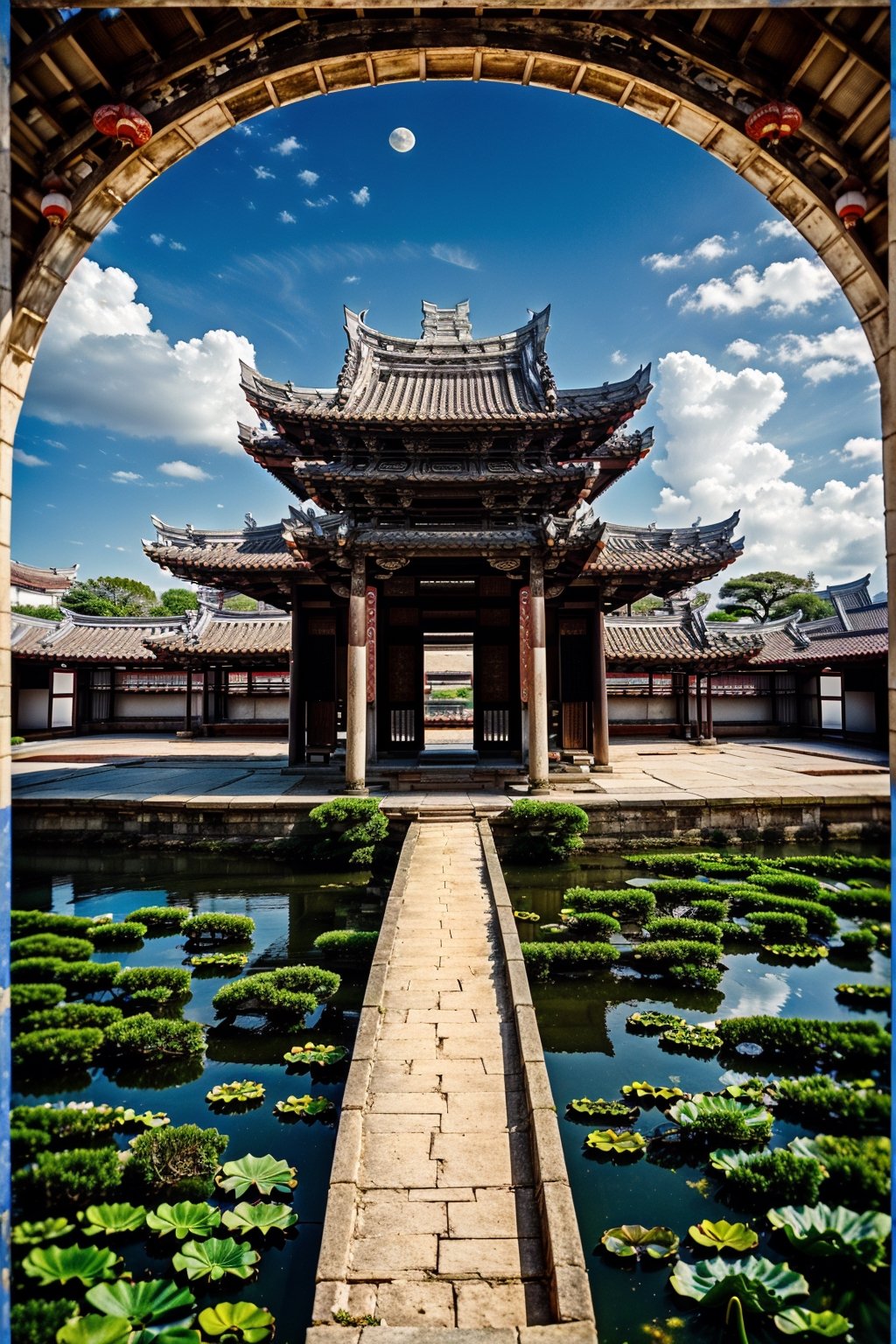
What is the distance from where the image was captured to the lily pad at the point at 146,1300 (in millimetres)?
2758

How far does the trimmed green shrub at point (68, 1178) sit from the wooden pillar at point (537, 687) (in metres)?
10.9

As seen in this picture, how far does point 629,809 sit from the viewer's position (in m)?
12.4

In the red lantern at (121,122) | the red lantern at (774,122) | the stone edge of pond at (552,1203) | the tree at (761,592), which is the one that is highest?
the tree at (761,592)

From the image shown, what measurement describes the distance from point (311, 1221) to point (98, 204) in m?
5.64

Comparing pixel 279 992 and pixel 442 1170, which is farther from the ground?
pixel 442 1170

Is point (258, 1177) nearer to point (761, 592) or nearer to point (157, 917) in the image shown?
point (157, 917)

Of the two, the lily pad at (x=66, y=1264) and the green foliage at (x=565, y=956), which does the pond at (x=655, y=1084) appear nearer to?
the green foliage at (x=565, y=956)

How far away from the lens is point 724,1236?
12.0ft

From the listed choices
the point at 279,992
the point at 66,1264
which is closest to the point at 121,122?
the point at 66,1264

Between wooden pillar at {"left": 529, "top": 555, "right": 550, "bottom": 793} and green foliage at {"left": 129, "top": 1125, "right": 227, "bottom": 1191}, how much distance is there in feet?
32.7

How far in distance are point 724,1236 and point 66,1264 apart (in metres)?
3.37

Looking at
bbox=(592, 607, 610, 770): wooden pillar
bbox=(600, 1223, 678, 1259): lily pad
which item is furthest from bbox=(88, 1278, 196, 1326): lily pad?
bbox=(592, 607, 610, 770): wooden pillar

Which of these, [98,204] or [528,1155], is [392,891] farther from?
[98,204]

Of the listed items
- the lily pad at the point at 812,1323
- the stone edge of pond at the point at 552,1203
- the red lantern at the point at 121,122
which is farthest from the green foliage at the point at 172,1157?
the red lantern at the point at 121,122
